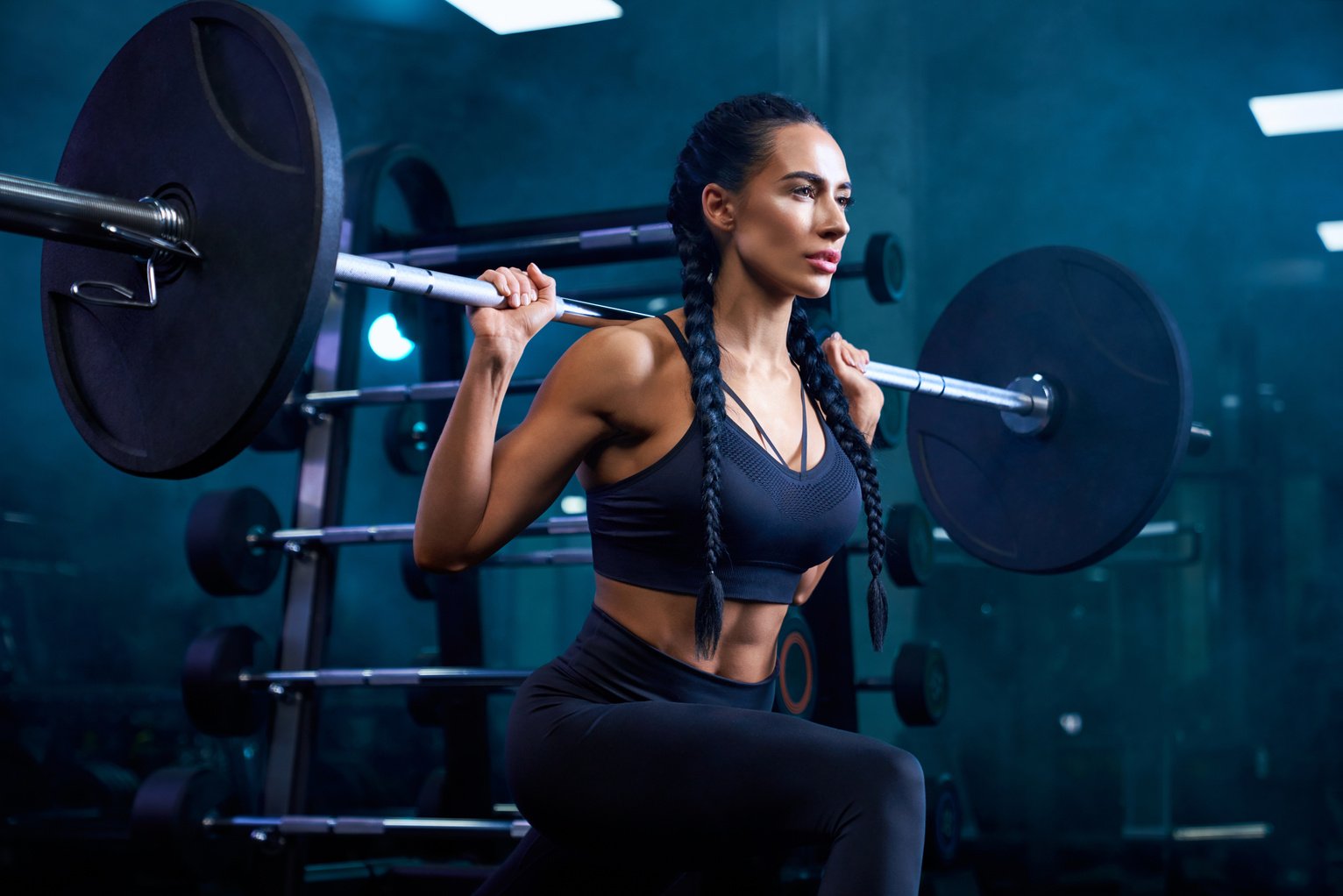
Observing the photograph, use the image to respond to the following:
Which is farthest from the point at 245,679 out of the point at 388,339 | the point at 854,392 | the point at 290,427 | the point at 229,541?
the point at 854,392

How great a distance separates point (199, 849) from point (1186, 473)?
10.9ft

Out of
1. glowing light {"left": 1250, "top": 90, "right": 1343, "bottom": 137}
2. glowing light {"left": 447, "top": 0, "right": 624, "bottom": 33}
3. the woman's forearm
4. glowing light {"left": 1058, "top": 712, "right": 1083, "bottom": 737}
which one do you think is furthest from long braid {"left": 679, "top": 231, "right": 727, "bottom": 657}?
glowing light {"left": 447, "top": 0, "right": 624, "bottom": 33}

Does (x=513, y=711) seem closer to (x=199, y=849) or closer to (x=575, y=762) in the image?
(x=575, y=762)

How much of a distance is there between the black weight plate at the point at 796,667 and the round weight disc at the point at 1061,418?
392 mm

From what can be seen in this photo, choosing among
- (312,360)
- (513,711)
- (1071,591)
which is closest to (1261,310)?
(1071,591)

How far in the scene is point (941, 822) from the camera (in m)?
2.82

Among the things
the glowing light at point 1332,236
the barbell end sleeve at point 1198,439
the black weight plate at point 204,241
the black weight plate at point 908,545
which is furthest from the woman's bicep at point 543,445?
the glowing light at point 1332,236

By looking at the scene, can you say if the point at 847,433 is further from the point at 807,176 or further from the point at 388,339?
the point at 388,339

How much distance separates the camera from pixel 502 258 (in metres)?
2.80

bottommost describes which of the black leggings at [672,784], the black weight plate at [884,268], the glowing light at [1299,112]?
the black leggings at [672,784]

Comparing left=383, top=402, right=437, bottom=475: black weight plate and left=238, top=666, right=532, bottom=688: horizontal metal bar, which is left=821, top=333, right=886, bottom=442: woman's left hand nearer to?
left=238, top=666, right=532, bottom=688: horizontal metal bar

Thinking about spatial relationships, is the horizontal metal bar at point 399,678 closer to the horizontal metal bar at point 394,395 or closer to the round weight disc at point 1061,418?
the horizontal metal bar at point 394,395

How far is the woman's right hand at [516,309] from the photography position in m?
1.50

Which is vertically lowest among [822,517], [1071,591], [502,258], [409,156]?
[1071,591]
